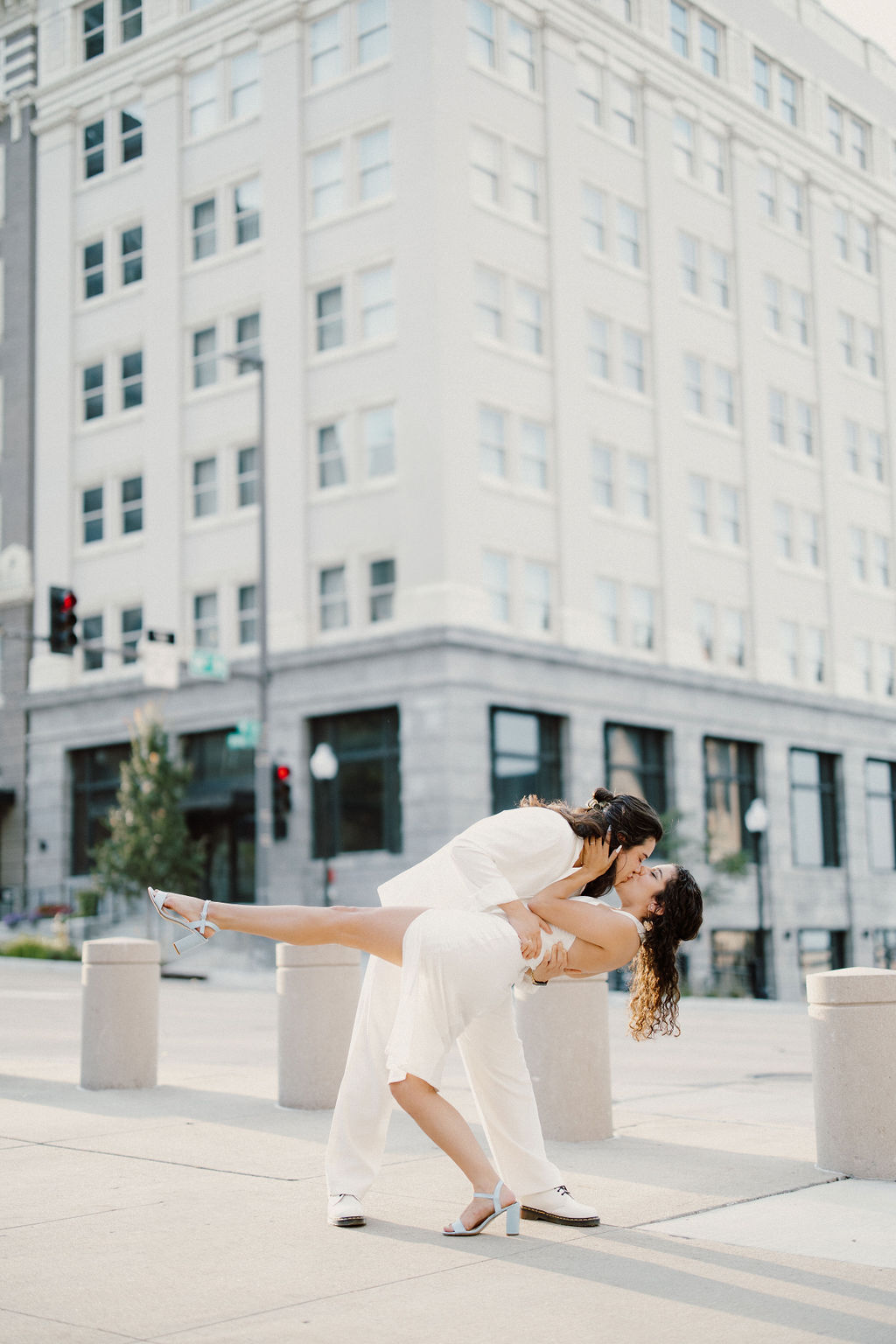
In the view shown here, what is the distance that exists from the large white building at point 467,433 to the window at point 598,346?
0.11 m

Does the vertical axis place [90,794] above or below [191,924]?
above

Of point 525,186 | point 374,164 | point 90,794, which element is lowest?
point 90,794

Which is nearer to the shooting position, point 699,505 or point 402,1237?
point 402,1237

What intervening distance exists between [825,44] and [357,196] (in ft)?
60.6

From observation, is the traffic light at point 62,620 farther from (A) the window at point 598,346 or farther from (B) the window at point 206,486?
(A) the window at point 598,346

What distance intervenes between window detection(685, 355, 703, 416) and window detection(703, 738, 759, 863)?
812 cm

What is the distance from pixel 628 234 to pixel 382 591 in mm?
11234

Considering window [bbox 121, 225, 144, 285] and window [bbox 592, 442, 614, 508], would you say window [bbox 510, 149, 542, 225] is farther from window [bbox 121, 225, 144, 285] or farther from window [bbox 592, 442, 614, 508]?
window [bbox 121, 225, 144, 285]

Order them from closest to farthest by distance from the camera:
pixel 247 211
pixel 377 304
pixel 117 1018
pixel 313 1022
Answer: pixel 313 1022 < pixel 117 1018 < pixel 377 304 < pixel 247 211

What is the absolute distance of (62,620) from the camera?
2258 centimetres

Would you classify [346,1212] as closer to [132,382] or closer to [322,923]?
[322,923]

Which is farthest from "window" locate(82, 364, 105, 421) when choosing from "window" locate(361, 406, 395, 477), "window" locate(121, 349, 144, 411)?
"window" locate(361, 406, 395, 477)

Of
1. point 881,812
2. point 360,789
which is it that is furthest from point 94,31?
point 881,812

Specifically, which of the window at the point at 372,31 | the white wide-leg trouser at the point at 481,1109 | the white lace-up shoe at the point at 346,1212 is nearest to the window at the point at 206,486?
the window at the point at 372,31
